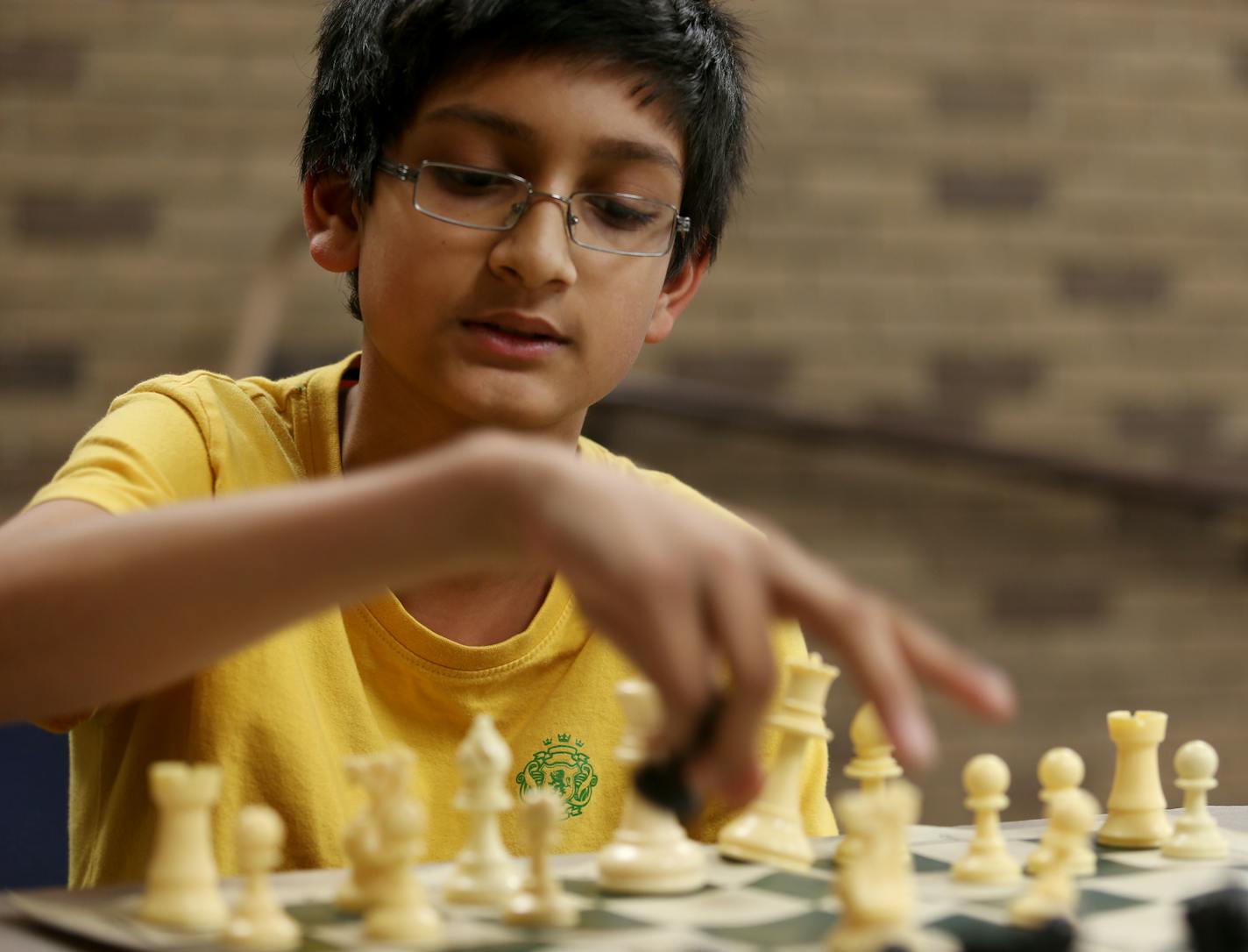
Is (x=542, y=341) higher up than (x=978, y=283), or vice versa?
(x=978, y=283)

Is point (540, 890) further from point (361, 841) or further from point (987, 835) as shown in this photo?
point (987, 835)

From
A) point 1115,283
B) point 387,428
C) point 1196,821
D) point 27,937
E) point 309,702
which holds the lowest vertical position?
point 27,937

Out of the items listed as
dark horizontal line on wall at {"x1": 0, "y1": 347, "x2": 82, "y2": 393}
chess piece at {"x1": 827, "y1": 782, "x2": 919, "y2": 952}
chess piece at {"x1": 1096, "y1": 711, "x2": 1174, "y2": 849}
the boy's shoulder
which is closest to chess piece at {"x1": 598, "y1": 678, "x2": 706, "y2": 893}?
chess piece at {"x1": 827, "y1": 782, "x2": 919, "y2": 952}

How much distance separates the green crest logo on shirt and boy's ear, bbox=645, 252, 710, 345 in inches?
16.4

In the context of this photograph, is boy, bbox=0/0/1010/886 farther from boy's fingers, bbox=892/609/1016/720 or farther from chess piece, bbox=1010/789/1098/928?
chess piece, bbox=1010/789/1098/928

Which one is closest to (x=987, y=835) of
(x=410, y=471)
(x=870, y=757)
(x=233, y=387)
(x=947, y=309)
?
(x=870, y=757)

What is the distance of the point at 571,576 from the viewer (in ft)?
2.31

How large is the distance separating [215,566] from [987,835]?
20.1 inches

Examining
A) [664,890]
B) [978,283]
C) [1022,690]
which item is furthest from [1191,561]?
[664,890]

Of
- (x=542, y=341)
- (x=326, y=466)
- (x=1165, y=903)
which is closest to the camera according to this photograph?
(x=1165, y=903)

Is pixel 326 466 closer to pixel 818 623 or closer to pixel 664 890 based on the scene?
pixel 664 890

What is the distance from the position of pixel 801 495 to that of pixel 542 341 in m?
2.07

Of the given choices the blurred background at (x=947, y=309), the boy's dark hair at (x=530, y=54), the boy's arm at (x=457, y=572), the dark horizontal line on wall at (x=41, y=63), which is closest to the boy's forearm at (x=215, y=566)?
the boy's arm at (x=457, y=572)

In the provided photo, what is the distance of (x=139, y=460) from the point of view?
115 centimetres
